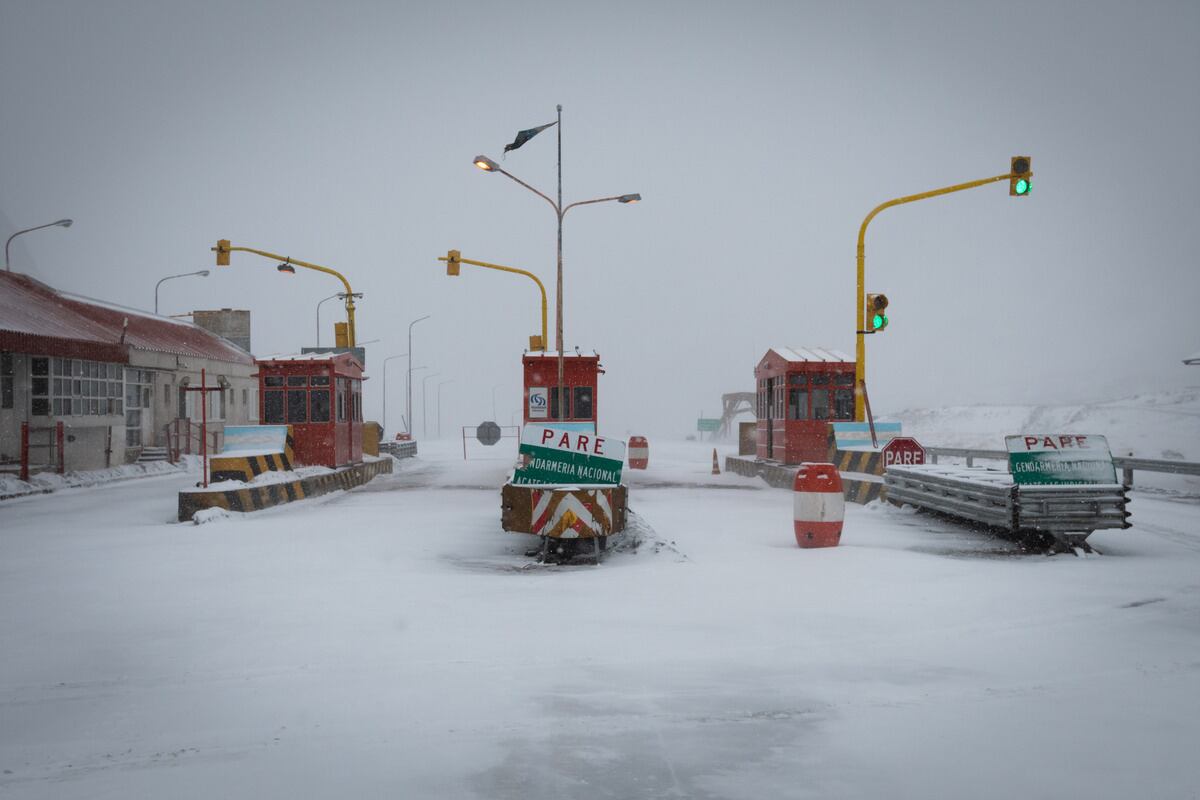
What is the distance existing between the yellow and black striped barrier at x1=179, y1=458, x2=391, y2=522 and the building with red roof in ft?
10.4

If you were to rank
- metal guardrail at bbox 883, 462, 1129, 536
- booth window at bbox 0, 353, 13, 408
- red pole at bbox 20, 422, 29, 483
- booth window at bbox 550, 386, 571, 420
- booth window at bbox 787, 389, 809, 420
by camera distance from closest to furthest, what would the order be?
1. metal guardrail at bbox 883, 462, 1129, 536
2. red pole at bbox 20, 422, 29, 483
3. booth window at bbox 787, 389, 809, 420
4. booth window at bbox 0, 353, 13, 408
5. booth window at bbox 550, 386, 571, 420

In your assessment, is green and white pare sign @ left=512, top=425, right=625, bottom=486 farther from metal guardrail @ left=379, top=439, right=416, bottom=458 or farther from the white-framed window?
metal guardrail @ left=379, top=439, right=416, bottom=458

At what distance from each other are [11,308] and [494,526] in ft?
68.2

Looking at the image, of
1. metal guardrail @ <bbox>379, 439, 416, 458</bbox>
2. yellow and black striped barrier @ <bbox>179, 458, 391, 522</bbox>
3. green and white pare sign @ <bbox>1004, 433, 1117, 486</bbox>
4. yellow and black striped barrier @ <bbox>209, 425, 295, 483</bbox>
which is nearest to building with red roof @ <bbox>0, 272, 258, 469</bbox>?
yellow and black striped barrier @ <bbox>209, 425, 295, 483</bbox>

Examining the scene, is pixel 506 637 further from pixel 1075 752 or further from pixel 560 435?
pixel 560 435

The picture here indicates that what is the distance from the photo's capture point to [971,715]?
4.58 metres

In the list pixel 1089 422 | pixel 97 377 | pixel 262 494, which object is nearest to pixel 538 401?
pixel 262 494

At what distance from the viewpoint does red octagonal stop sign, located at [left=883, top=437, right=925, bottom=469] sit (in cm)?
1466

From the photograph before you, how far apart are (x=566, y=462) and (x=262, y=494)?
8.01 meters

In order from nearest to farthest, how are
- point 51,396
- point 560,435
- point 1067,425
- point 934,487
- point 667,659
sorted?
point 667,659 < point 560,435 < point 934,487 < point 51,396 < point 1067,425

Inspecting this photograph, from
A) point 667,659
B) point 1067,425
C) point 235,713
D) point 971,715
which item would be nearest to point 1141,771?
point 971,715

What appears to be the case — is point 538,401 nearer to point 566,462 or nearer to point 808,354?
point 808,354

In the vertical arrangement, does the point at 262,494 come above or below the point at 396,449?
below

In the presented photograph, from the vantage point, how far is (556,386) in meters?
24.0
